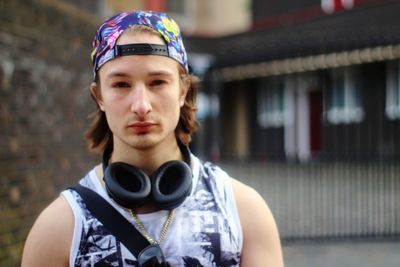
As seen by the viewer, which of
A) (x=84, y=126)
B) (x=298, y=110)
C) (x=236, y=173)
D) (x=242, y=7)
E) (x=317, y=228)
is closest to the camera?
(x=84, y=126)

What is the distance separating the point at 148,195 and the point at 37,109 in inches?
A: 170

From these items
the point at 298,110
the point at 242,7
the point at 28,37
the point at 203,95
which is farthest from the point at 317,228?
the point at 242,7

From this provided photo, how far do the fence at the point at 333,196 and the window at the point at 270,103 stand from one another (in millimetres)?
11989

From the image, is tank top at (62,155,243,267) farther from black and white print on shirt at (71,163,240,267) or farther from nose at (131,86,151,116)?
nose at (131,86,151,116)

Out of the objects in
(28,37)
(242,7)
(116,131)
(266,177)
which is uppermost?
(242,7)

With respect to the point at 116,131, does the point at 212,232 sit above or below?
below

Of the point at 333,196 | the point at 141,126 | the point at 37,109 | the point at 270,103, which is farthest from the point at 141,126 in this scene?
the point at 270,103

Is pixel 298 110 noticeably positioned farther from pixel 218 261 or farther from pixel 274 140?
pixel 218 261

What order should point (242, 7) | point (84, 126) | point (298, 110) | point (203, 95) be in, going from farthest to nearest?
point (242, 7)
point (298, 110)
point (203, 95)
point (84, 126)

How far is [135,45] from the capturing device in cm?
162

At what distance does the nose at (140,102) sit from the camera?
63.2 inches

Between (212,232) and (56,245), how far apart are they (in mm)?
435

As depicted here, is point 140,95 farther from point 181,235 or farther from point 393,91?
point 393,91

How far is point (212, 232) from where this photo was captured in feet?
5.34
